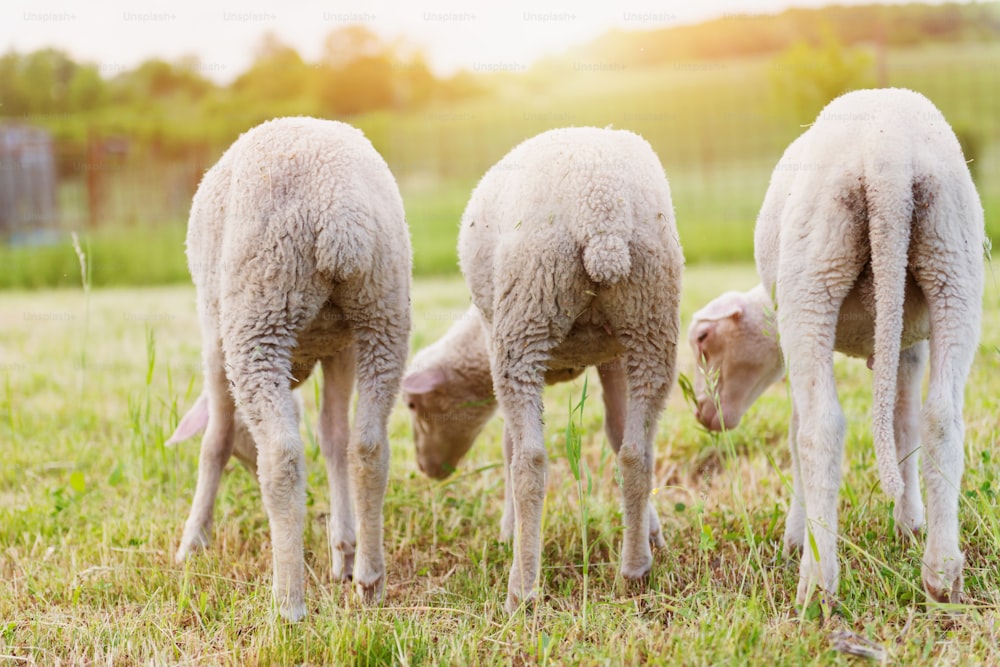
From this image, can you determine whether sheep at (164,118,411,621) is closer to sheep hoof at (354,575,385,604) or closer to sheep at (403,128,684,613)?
sheep hoof at (354,575,385,604)

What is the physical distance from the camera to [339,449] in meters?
4.11

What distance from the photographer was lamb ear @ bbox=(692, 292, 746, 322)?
425 cm

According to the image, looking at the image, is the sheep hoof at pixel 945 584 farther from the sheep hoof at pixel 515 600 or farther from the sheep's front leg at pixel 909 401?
the sheep hoof at pixel 515 600

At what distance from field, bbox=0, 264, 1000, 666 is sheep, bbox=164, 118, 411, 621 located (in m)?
0.36

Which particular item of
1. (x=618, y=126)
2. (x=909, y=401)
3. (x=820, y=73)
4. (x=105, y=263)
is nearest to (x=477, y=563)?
(x=909, y=401)

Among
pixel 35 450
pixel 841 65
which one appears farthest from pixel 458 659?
pixel 841 65

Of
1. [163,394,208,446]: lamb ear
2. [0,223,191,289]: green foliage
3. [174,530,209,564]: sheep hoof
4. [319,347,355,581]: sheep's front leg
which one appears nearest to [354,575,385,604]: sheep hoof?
[319,347,355,581]: sheep's front leg

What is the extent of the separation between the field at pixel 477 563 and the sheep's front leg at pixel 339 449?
127 millimetres

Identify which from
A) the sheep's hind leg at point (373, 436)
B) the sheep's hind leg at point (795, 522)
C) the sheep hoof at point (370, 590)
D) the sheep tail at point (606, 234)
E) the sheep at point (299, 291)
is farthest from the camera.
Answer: the sheep's hind leg at point (795, 522)

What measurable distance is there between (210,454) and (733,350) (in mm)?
2264

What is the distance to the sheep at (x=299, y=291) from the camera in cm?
326

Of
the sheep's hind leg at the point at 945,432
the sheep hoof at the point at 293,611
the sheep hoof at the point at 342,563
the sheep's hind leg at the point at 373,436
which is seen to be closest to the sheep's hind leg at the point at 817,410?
the sheep's hind leg at the point at 945,432

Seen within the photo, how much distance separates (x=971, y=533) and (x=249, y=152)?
289cm

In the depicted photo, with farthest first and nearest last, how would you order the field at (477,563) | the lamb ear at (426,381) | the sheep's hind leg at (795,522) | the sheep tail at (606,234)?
the lamb ear at (426,381)
the sheep's hind leg at (795,522)
the sheep tail at (606,234)
the field at (477,563)
